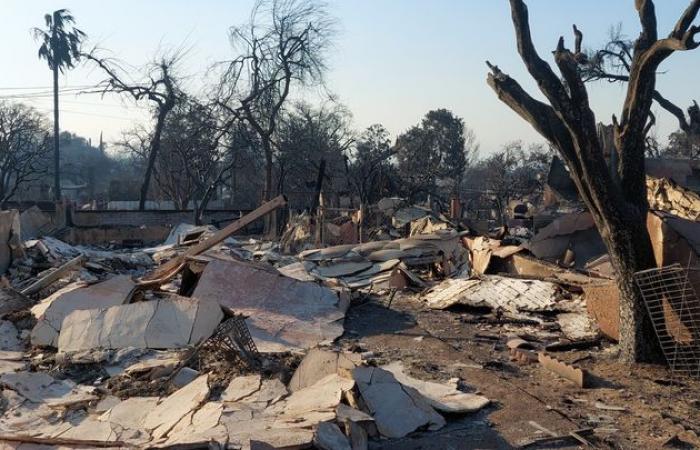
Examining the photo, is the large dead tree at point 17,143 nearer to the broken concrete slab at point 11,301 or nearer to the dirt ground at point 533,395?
the broken concrete slab at point 11,301

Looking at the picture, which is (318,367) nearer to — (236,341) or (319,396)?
(319,396)

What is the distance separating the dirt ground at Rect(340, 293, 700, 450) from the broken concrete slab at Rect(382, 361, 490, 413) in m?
0.09

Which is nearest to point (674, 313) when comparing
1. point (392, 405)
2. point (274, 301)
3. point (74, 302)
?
point (392, 405)

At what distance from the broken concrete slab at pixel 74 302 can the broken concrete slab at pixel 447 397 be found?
4413 mm

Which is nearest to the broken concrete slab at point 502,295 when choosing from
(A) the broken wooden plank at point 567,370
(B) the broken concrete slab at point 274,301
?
(B) the broken concrete slab at point 274,301

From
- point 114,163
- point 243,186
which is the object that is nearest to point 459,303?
point 243,186

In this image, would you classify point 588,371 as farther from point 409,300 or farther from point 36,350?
point 36,350

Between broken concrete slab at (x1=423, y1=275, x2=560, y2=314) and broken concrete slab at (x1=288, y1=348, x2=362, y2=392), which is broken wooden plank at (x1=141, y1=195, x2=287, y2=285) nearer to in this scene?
broken concrete slab at (x1=423, y1=275, x2=560, y2=314)

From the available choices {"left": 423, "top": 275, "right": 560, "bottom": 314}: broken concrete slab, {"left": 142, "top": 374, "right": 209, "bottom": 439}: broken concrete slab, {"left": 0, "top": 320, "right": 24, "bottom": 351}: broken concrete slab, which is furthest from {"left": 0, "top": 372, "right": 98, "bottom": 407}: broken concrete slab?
{"left": 423, "top": 275, "right": 560, "bottom": 314}: broken concrete slab

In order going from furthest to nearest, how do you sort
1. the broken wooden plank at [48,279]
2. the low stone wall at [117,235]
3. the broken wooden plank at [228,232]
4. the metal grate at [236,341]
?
1. the low stone wall at [117,235]
2. the broken wooden plank at [48,279]
3. the broken wooden plank at [228,232]
4. the metal grate at [236,341]

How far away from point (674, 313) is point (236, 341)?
417cm

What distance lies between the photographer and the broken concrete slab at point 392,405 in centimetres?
539

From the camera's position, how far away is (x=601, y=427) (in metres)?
5.50

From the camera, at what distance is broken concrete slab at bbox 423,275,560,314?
10.1 metres
